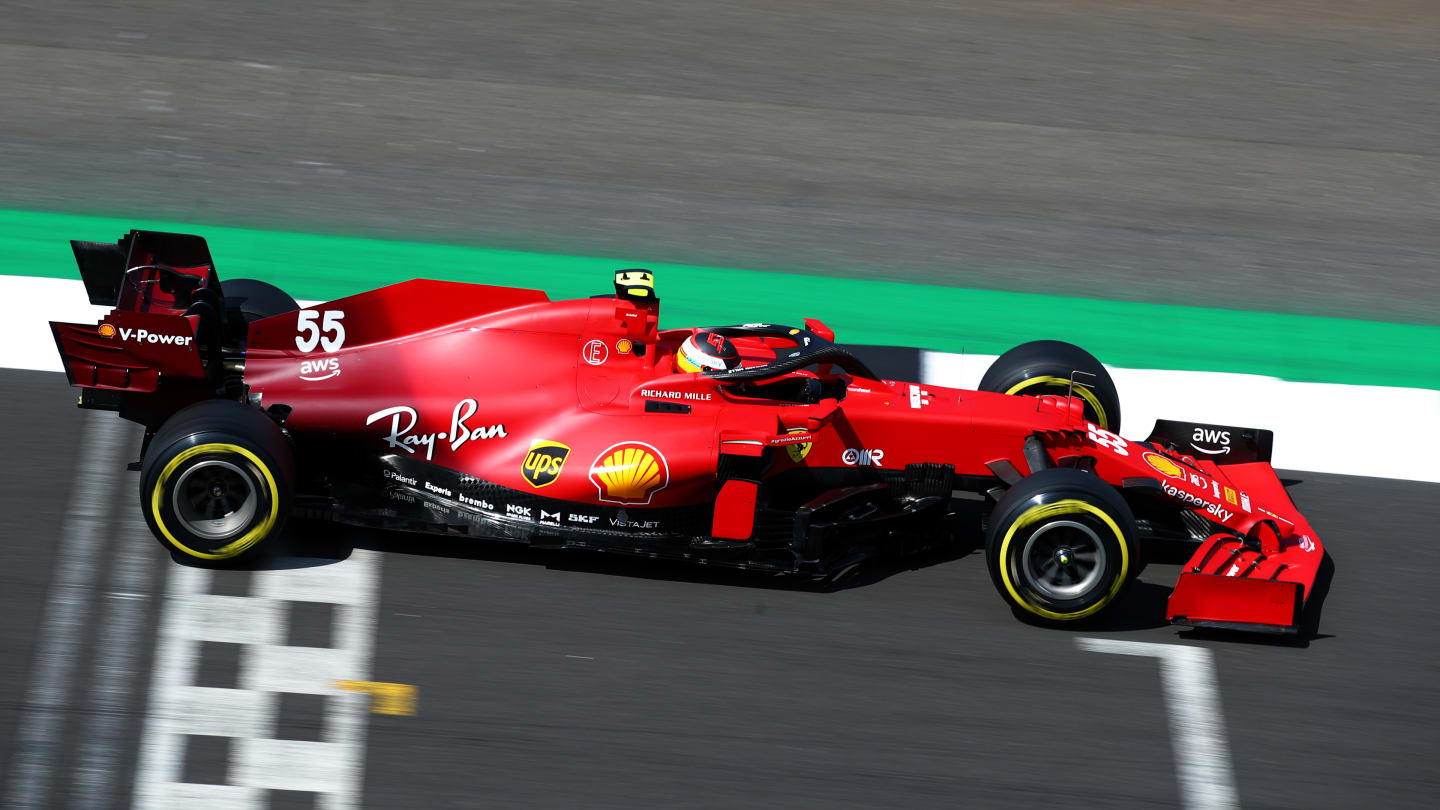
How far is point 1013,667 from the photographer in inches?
318

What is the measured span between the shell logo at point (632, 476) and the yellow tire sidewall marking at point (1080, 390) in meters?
2.41

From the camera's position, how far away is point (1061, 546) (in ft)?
26.8

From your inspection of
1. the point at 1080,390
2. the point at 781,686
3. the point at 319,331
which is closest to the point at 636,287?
the point at 319,331

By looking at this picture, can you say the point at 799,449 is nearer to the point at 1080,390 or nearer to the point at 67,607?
the point at 1080,390

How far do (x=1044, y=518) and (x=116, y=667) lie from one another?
4.44 m

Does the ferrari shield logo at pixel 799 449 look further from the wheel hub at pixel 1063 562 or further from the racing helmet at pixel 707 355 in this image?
the wheel hub at pixel 1063 562

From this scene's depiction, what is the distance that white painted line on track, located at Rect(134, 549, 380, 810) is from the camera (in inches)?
274

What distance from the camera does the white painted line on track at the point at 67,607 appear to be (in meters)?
6.91


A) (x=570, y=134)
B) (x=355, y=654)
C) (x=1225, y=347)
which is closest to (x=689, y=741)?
(x=355, y=654)

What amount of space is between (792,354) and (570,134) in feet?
19.2

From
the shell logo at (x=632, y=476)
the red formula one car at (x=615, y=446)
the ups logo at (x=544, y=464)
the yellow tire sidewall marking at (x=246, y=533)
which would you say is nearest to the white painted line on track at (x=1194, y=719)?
the red formula one car at (x=615, y=446)

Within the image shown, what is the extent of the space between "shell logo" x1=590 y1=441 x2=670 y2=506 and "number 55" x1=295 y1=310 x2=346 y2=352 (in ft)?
5.02

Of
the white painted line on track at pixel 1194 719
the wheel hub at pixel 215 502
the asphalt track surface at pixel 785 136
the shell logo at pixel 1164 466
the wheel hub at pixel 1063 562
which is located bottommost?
the white painted line on track at pixel 1194 719

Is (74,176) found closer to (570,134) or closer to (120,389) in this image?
(570,134)
